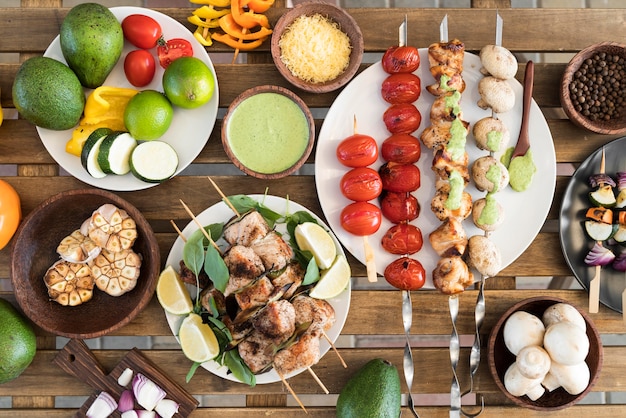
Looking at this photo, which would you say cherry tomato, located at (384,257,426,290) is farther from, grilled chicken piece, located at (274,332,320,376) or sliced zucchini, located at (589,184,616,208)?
sliced zucchini, located at (589,184,616,208)

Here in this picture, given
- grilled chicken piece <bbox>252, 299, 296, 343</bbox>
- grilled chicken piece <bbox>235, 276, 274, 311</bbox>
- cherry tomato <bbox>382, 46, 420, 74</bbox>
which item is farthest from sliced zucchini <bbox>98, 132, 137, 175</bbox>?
cherry tomato <bbox>382, 46, 420, 74</bbox>

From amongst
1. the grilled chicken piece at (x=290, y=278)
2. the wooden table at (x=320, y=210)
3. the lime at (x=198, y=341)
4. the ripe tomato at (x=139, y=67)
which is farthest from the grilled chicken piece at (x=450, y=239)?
the ripe tomato at (x=139, y=67)

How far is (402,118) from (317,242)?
642 mm

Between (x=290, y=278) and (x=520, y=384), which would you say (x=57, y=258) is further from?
(x=520, y=384)

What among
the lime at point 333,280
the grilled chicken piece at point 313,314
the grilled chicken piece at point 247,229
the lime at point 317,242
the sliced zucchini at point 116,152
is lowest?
the grilled chicken piece at point 313,314

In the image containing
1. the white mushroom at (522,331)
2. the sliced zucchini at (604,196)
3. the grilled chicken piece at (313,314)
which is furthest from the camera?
the sliced zucchini at (604,196)

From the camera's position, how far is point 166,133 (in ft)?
7.93

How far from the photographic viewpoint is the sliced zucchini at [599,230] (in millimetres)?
2416

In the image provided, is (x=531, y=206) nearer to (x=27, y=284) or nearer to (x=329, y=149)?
(x=329, y=149)

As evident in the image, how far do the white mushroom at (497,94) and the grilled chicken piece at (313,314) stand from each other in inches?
43.7

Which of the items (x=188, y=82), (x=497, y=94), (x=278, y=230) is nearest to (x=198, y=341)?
(x=278, y=230)

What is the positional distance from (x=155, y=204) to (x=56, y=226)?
1.38 ft

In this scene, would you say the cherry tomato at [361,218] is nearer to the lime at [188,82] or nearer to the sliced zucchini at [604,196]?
the lime at [188,82]

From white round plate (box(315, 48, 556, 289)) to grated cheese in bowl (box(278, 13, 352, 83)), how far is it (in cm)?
11
